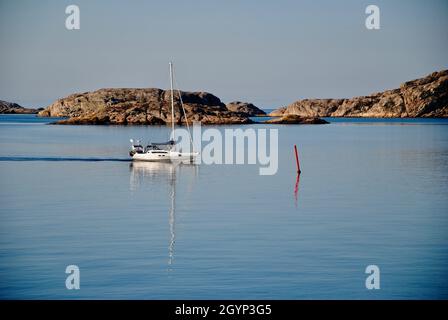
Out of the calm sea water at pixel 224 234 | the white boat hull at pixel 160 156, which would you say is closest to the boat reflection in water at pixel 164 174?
the calm sea water at pixel 224 234

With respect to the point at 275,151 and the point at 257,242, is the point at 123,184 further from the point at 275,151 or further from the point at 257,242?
the point at 275,151

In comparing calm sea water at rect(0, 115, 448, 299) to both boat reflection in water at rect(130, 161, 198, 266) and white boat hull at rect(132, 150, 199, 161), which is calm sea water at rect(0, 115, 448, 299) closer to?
boat reflection in water at rect(130, 161, 198, 266)

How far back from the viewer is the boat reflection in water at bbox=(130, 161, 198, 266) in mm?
49531

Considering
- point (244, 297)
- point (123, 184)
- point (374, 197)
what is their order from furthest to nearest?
1. point (123, 184)
2. point (374, 197)
3. point (244, 297)

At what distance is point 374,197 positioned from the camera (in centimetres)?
4512

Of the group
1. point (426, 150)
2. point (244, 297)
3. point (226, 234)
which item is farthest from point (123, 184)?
point (426, 150)

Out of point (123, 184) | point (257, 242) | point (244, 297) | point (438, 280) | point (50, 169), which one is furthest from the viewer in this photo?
point (50, 169)

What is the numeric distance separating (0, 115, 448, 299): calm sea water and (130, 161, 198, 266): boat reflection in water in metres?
0.20

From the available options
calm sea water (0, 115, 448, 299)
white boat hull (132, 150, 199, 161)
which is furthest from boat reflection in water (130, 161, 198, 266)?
white boat hull (132, 150, 199, 161)

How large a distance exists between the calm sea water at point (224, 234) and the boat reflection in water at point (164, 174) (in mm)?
196

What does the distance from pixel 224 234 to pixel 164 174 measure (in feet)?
103

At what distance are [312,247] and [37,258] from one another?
32.1 ft

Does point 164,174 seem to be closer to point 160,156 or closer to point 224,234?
point 160,156

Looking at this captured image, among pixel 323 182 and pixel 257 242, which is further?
pixel 323 182
